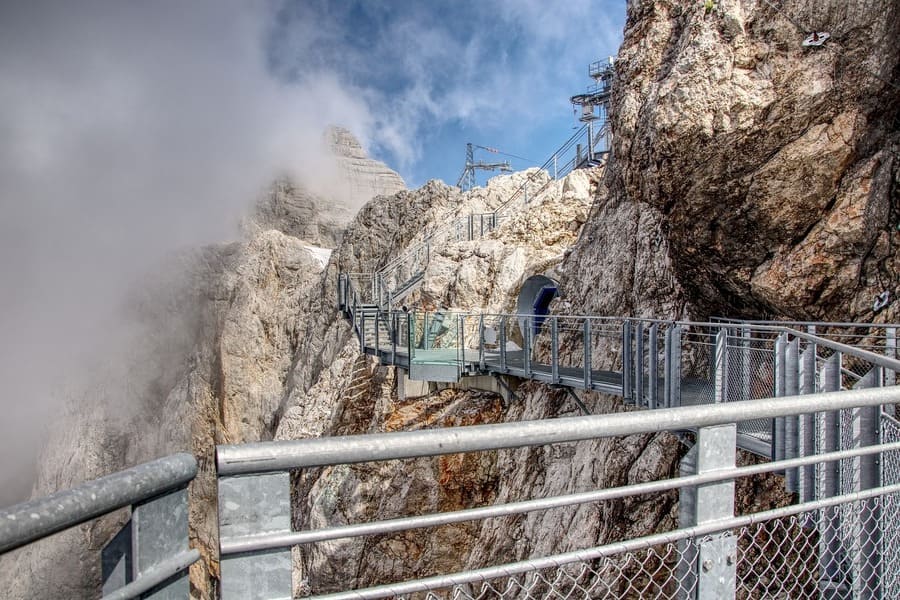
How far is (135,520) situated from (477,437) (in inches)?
30.9

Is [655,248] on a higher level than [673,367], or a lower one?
higher

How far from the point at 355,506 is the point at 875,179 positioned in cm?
1243

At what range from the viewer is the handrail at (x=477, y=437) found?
1.32 m

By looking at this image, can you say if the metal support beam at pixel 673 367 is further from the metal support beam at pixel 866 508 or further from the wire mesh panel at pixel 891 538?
the wire mesh panel at pixel 891 538

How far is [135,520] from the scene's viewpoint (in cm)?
121

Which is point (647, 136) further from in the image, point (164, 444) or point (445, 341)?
point (164, 444)

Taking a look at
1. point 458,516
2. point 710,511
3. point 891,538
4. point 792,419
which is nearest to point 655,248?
point 792,419

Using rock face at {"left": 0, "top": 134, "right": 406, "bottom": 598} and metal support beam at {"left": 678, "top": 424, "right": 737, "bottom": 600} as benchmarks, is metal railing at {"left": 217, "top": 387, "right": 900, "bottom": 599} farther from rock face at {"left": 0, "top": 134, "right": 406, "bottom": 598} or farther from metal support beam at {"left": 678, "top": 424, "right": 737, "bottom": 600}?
rock face at {"left": 0, "top": 134, "right": 406, "bottom": 598}

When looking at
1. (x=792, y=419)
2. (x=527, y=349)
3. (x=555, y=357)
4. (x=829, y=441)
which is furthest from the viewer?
(x=527, y=349)

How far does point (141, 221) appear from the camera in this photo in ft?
183

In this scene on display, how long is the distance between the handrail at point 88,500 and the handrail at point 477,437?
0.36 ft

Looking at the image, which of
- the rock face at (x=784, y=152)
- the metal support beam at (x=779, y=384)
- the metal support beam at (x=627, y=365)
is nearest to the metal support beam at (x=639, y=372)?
the metal support beam at (x=627, y=365)

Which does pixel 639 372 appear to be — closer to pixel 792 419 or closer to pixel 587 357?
pixel 587 357

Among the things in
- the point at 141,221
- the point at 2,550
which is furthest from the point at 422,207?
the point at 141,221
